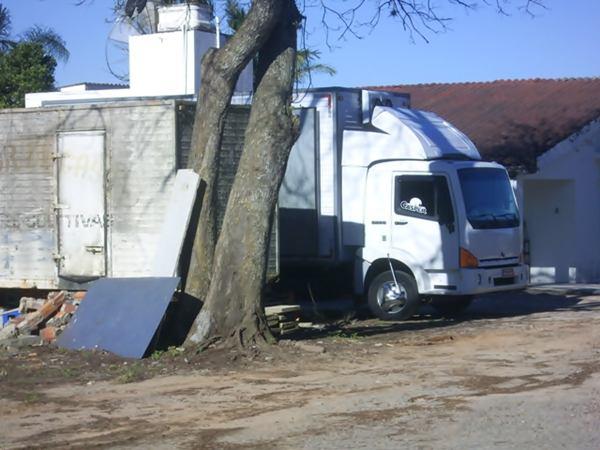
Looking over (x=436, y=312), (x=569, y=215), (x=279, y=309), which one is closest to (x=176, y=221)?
(x=279, y=309)

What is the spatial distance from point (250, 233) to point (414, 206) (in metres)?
4.01

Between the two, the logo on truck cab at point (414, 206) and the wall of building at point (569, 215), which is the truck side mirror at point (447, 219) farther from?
the wall of building at point (569, 215)

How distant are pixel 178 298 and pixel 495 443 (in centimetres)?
584

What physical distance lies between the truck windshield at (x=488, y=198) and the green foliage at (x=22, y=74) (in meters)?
16.3

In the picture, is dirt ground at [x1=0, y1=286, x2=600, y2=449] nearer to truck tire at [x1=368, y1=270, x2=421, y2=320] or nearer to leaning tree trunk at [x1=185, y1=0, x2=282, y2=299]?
truck tire at [x1=368, y1=270, x2=421, y2=320]

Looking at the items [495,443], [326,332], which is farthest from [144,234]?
[495,443]

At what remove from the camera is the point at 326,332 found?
14375 mm

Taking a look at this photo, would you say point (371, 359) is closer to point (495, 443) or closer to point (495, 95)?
point (495, 443)

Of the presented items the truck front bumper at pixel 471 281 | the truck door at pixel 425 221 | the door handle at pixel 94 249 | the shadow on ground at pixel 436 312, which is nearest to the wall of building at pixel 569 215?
the shadow on ground at pixel 436 312

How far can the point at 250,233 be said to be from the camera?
12414 mm

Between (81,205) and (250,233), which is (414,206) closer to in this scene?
(250,233)

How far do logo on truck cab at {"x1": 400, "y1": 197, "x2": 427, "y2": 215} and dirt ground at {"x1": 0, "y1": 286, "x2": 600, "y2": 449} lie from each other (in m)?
1.95

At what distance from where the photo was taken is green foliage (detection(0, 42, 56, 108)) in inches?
1125

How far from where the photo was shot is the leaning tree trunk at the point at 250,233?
12367 mm
